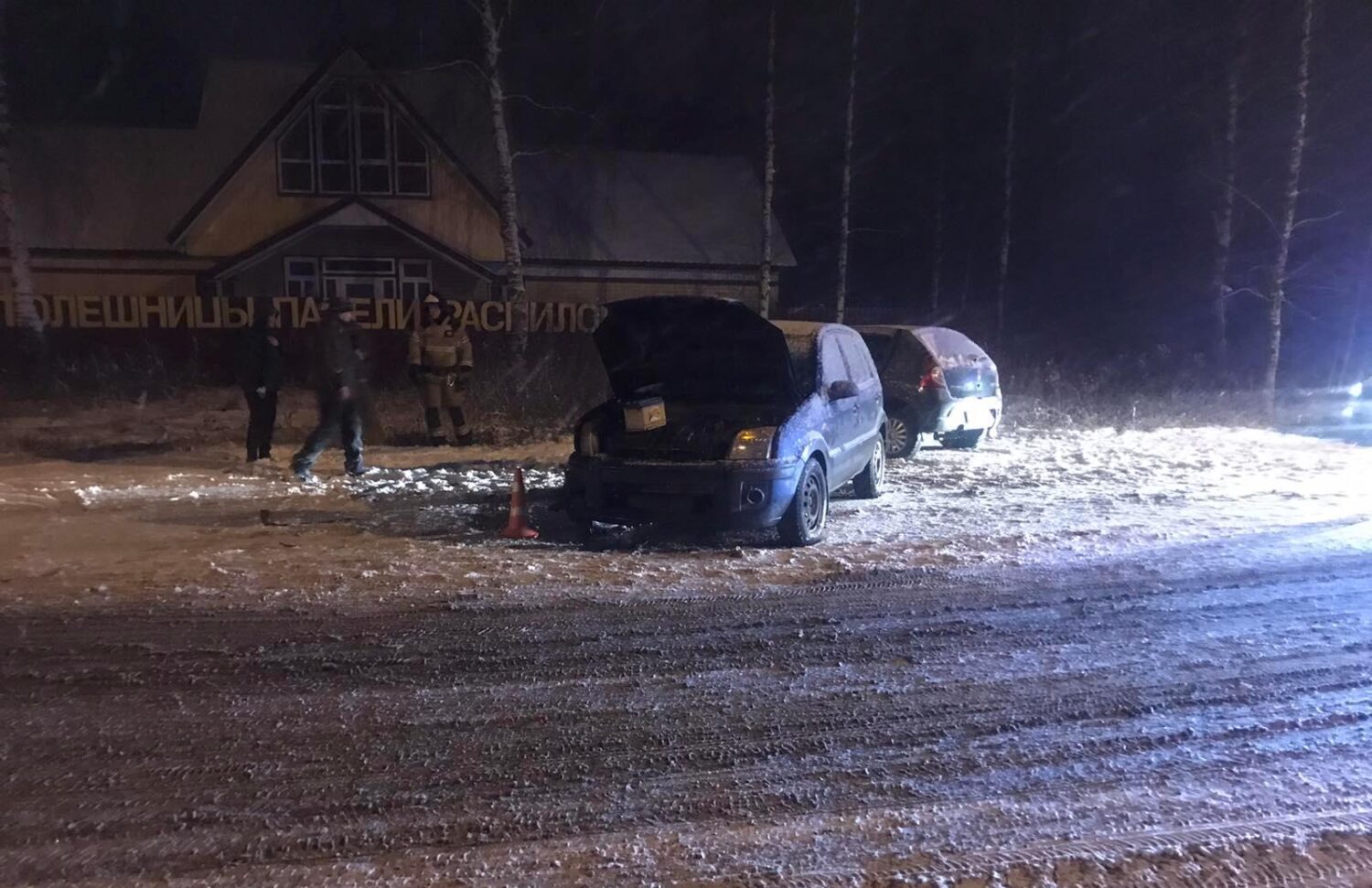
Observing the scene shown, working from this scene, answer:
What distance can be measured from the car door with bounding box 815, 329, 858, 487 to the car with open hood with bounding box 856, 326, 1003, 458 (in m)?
3.25

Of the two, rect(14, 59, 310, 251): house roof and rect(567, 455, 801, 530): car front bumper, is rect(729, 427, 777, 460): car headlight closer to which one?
rect(567, 455, 801, 530): car front bumper

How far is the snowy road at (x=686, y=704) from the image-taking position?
3582mm

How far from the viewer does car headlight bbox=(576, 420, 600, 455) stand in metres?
8.08

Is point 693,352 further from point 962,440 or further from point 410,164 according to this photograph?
point 410,164

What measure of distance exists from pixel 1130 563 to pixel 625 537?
12.9ft

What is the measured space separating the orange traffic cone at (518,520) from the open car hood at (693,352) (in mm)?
1166

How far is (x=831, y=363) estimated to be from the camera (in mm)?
8914

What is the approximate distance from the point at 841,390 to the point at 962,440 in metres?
5.60

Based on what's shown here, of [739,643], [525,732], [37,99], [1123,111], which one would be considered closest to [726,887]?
[525,732]

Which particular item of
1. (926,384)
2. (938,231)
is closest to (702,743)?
(926,384)

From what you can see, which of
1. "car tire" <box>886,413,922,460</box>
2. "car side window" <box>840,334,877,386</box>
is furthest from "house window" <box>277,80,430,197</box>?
"car side window" <box>840,334,877,386</box>

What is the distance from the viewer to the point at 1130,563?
24.8 feet

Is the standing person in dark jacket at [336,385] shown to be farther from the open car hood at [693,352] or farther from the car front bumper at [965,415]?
the car front bumper at [965,415]

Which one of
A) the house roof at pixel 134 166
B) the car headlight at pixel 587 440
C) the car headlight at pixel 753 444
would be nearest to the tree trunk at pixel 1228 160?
the car headlight at pixel 753 444
